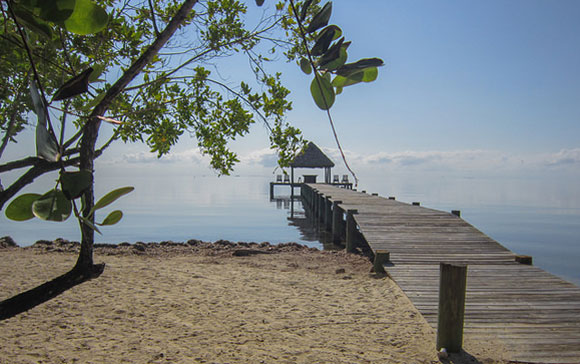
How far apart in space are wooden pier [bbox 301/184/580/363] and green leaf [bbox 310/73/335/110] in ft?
12.7

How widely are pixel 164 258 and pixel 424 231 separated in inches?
222

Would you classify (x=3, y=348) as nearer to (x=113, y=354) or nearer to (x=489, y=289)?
(x=113, y=354)

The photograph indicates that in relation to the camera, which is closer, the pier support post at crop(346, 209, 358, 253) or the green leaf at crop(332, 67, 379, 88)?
the green leaf at crop(332, 67, 379, 88)

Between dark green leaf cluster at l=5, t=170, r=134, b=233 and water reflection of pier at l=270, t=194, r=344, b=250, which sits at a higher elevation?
dark green leaf cluster at l=5, t=170, r=134, b=233

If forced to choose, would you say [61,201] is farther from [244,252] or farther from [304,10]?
[244,252]

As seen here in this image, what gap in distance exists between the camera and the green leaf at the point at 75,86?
654 mm

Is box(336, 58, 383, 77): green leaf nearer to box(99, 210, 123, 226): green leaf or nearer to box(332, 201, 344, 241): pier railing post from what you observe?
box(99, 210, 123, 226): green leaf

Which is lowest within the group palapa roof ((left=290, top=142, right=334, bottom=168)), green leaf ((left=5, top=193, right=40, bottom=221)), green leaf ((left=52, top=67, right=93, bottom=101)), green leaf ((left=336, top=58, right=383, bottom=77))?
green leaf ((left=5, top=193, right=40, bottom=221))

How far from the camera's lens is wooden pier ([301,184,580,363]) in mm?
4043

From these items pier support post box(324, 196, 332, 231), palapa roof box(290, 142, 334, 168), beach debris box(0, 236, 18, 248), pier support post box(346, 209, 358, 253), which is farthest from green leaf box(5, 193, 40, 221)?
palapa roof box(290, 142, 334, 168)

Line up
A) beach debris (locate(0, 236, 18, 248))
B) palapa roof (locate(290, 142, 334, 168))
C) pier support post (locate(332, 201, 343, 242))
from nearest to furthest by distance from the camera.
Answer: beach debris (locate(0, 236, 18, 248)) < pier support post (locate(332, 201, 343, 242)) < palapa roof (locate(290, 142, 334, 168))

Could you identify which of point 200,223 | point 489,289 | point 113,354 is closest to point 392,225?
point 489,289

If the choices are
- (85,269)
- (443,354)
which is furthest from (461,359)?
(85,269)

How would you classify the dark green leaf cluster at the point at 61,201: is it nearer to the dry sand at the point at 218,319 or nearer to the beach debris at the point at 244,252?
the dry sand at the point at 218,319
